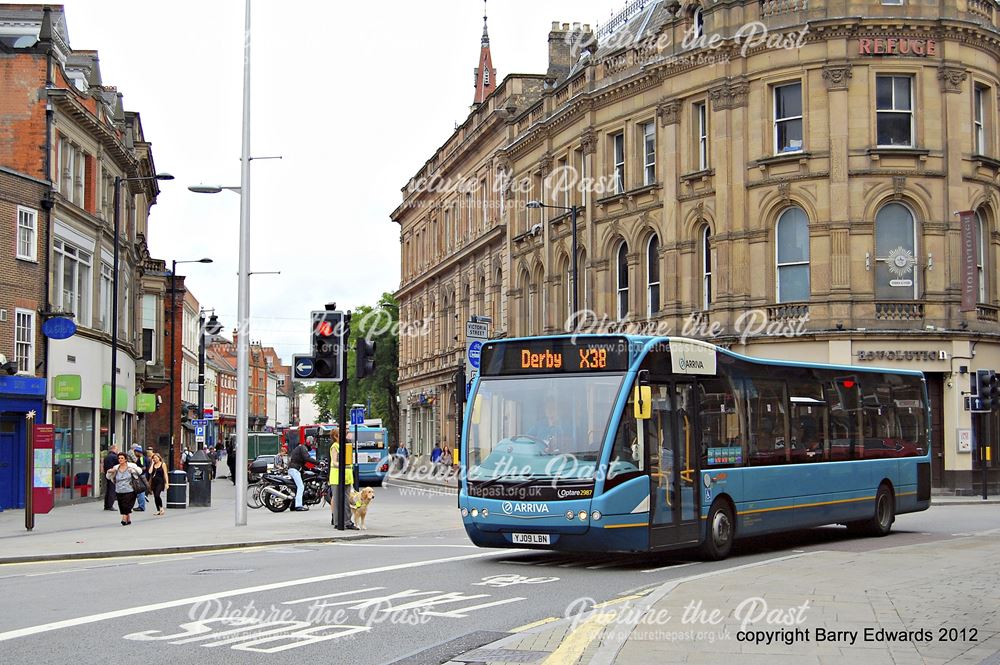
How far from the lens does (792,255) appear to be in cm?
3816

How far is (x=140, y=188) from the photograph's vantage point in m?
48.8

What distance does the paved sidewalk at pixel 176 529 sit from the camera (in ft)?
65.6

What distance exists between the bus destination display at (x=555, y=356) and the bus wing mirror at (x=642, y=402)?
0.46m

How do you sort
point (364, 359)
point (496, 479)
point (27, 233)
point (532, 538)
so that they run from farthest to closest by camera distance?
point (27, 233) < point (364, 359) < point (496, 479) < point (532, 538)

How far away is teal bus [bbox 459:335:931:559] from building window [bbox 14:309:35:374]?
1928cm

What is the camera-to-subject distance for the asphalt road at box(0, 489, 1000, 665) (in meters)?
10.0

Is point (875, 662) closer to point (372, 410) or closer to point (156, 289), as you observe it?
point (156, 289)

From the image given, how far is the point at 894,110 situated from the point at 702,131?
241 inches

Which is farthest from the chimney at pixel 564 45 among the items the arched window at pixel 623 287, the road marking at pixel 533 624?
the road marking at pixel 533 624

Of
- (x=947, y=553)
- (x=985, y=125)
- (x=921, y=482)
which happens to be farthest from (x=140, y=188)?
(x=947, y=553)

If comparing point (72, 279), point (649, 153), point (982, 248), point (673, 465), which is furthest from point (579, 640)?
point (649, 153)

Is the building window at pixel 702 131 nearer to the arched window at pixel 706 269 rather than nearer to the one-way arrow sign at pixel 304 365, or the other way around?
the arched window at pixel 706 269

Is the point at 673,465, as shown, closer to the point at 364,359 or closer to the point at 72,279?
the point at 364,359

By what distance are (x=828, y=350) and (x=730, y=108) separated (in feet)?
27.5
